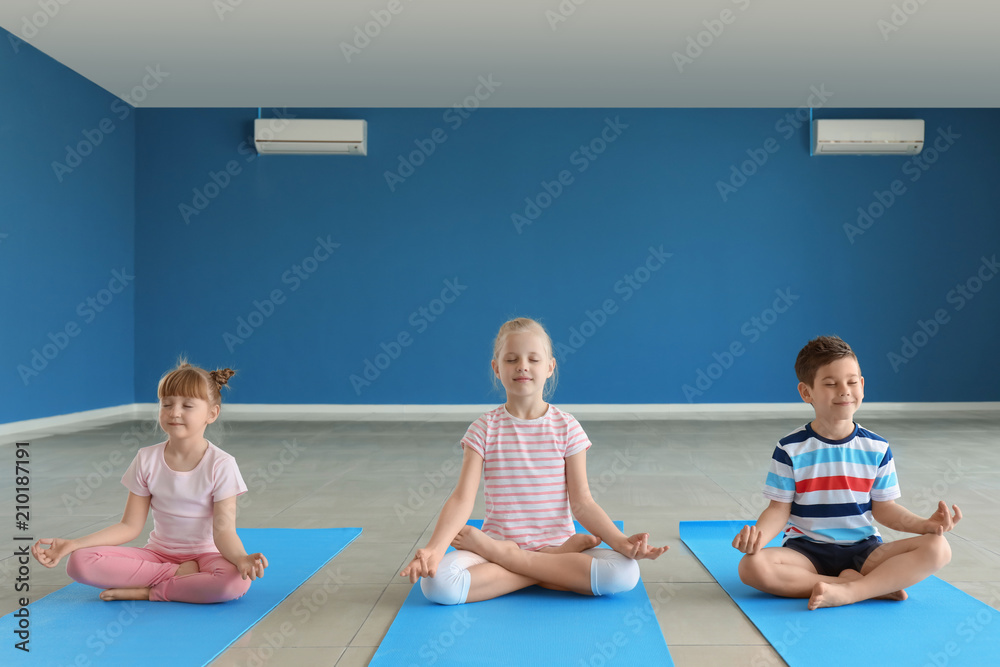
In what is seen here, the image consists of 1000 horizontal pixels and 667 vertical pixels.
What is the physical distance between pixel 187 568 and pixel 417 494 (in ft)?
4.61

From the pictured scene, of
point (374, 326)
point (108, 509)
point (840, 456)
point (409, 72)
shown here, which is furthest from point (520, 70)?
point (840, 456)

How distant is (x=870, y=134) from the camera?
642cm

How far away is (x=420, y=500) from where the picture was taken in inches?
119

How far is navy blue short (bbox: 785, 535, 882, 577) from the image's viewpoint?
1.79 meters

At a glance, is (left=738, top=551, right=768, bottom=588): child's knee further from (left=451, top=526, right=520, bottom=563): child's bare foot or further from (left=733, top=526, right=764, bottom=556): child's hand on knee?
(left=451, top=526, right=520, bottom=563): child's bare foot

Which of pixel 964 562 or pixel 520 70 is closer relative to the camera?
pixel 964 562

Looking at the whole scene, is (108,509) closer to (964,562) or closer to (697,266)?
(964,562)

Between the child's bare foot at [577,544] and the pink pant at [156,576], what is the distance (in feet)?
2.29

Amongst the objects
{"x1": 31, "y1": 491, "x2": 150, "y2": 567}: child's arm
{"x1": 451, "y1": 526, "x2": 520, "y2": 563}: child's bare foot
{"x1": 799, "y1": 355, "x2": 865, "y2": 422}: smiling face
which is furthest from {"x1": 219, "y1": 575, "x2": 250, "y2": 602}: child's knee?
{"x1": 799, "y1": 355, "x2": 865, "y2": 422}: smiling face

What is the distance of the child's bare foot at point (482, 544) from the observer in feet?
5.85

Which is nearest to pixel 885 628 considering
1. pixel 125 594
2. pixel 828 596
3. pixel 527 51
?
pixel 828 596

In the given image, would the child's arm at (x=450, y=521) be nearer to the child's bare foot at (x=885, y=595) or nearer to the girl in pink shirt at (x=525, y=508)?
the girl in pink shirt at (x=525, y=508)

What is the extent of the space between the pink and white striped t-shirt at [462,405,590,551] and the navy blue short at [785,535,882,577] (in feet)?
1.76

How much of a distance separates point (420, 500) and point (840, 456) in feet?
5.48
